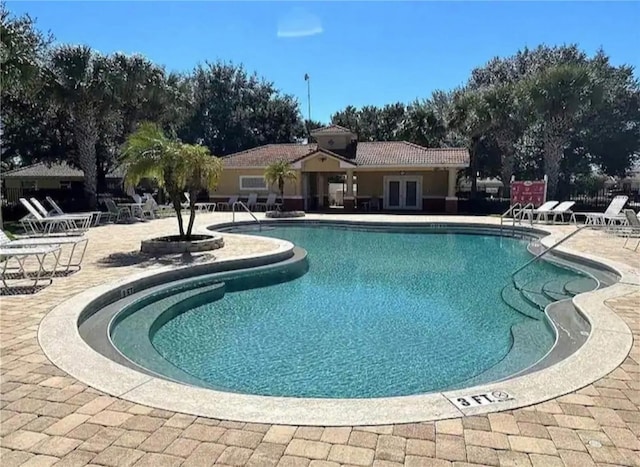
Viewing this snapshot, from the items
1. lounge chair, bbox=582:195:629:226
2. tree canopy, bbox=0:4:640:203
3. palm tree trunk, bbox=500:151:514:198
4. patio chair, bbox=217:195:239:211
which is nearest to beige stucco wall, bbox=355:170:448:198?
tree canopy, bbox=0:4:640:203

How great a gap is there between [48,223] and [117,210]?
5367mm

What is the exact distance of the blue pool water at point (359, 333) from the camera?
205 inches

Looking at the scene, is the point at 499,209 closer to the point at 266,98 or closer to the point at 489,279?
the point at 489,279

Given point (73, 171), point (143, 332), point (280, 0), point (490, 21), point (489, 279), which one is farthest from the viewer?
point (73, 171)

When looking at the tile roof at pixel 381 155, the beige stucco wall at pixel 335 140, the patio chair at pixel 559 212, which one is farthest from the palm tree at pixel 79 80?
the patio chair at pixel 559 212

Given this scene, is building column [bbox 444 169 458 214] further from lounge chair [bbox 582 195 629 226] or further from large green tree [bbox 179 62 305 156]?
large green tree [bbox 179 62 305 156]

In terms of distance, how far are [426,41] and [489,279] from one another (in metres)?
8.75

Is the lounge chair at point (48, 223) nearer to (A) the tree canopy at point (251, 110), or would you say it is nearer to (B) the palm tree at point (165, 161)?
(A) the tree canopy at point (251, 110)

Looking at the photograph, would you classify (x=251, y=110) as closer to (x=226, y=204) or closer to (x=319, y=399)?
(x=226, y=204)

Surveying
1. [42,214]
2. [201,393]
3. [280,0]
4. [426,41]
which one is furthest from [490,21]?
[42,214]

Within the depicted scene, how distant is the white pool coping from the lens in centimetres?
341

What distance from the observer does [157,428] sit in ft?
10.6

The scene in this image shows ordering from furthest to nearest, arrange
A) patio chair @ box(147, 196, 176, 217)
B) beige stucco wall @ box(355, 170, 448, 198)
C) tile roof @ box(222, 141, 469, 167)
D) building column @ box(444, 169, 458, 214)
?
beige stucco wall @ box(355, 170, 448, 198), building column @ box(444, 169, 458, 214), tile roof @ box(222, 141, 469, 167), patio chair @ box(147, 196, 176, 217)

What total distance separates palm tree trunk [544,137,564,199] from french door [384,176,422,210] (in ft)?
22.9
